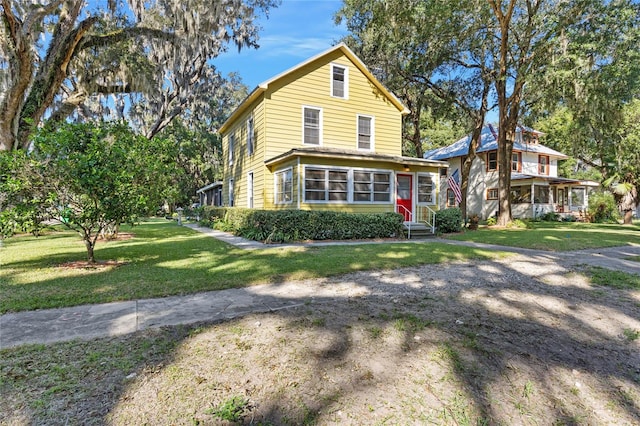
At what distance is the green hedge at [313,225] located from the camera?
37.1 feet

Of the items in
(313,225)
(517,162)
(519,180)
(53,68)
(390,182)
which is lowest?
(313,225)

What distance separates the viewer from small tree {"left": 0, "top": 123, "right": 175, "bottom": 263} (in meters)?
6.23

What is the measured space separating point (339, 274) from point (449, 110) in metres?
18.5

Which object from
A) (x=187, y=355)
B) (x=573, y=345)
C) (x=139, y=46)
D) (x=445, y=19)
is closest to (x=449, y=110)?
(x=445, y=19)

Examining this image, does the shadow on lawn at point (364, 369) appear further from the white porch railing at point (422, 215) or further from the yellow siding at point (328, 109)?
the yellow siding at point (328, 109)

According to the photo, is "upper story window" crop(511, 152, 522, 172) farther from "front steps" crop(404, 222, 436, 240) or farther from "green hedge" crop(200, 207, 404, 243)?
"green hedge" crop(200, 207, 404, 243)

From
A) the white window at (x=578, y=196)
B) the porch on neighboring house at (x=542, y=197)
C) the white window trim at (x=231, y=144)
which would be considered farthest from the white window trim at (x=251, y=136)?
the white window at (x=578, y=196)

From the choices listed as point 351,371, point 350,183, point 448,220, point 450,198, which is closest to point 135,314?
point 351,371

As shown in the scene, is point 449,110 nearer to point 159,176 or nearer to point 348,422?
point 159,176

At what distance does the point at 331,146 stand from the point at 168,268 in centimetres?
1009

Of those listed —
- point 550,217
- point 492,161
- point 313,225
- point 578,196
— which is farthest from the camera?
point 578,196

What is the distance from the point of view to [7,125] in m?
10.8

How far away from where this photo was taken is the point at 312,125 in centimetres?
1505

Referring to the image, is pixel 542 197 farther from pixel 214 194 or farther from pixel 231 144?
pixel 214 194
